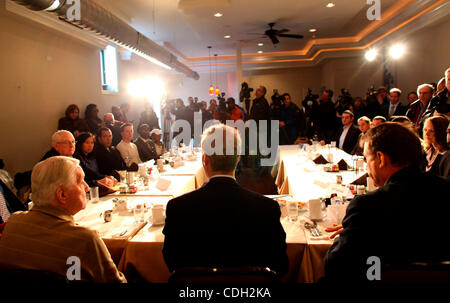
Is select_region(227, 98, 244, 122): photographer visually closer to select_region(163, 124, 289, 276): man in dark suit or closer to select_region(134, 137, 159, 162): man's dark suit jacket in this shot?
select_region(134, 137, 159, 162): man's dark suit jacket

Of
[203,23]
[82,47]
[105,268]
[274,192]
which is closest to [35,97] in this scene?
[82,47]

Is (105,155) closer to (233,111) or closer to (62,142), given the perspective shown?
(62,142)

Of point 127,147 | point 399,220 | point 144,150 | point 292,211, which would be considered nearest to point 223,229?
point 399,220

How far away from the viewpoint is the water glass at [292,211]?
5.95 ft

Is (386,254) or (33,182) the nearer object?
(386,254)

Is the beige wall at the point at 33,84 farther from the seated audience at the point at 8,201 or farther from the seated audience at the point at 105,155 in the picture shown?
the seated audience at the point at 8,201

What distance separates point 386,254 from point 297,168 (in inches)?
96.8

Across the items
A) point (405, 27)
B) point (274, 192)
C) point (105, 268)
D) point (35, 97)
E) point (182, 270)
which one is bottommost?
point (274, 192)

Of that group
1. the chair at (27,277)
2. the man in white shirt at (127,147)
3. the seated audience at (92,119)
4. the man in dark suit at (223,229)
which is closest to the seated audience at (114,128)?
the seated audience at (92,119)

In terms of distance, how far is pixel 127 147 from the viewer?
4391 mm

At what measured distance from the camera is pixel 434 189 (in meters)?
1.05

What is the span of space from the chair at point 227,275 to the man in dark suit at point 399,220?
0.34 m
